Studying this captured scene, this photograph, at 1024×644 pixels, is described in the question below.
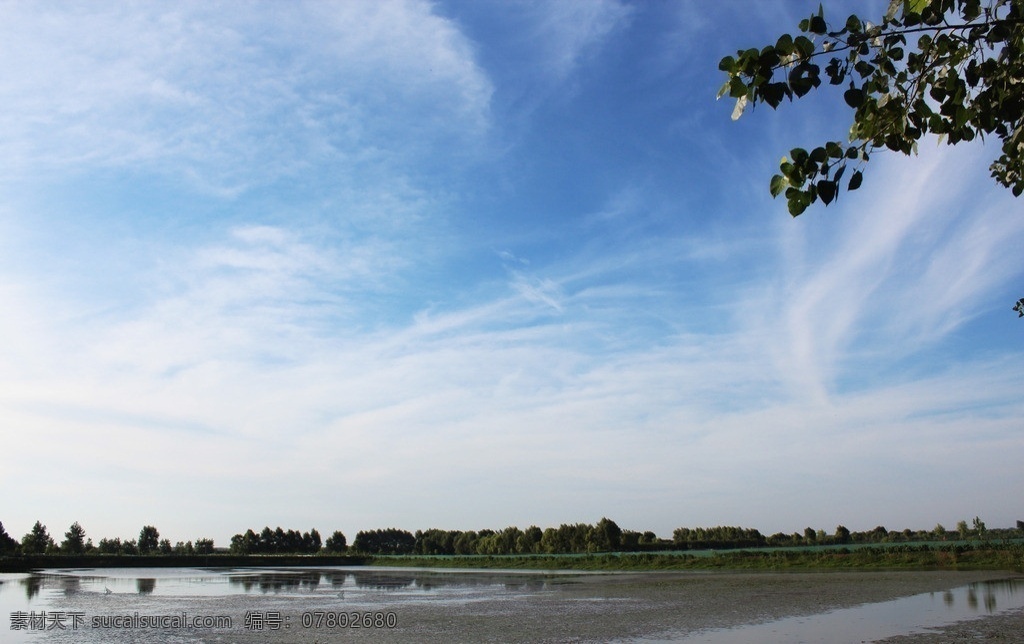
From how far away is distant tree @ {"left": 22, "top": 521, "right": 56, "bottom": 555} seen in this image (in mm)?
122631

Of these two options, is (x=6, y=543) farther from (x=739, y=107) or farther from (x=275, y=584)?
(x=739, y=107)

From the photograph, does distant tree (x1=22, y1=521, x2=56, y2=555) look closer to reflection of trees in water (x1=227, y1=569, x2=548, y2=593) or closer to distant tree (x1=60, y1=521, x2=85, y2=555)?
distant tree (x1=60, y1=521, x2=85, y2=555)

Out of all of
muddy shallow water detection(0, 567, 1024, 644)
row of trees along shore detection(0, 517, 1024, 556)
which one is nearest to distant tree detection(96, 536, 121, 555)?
row of trees along shore detection(0, 517, 1024, 556)

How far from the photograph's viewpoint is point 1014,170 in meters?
5.69

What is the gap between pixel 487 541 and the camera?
15825 centimetres

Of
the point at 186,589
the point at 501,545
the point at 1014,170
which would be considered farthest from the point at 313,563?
the point at 1014,170

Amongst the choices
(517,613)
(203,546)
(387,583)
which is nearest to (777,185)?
(517,613)

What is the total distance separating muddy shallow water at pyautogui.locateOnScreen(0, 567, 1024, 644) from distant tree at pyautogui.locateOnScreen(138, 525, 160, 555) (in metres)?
111

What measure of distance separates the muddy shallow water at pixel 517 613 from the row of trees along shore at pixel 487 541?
89.2m

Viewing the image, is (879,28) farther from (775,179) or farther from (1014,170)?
(1014,170)

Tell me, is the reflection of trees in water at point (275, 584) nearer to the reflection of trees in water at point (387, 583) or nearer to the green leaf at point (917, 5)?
the reflection of trees in water at point (387, 583)

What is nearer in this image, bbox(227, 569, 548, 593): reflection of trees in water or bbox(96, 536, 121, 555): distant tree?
bbox(227, 569, 548, 593): reflection of trees in water

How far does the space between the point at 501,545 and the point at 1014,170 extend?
157 metres

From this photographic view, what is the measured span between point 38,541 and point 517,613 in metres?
130
